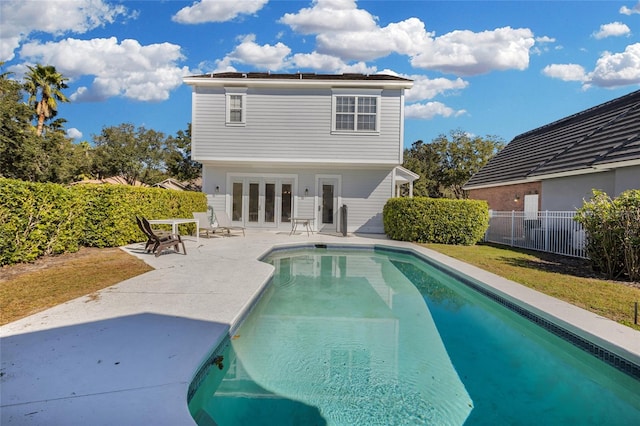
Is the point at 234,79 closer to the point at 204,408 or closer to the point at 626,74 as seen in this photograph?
the point at 204,408

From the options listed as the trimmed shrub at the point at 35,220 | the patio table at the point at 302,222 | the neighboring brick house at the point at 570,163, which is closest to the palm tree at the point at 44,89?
the patio table at the point at 302,222

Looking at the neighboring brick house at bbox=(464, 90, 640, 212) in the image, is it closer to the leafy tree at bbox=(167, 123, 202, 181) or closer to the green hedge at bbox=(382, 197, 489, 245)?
the green hedge at bbox=(382, 197, 489, 245)

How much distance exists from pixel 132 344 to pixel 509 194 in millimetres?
18694

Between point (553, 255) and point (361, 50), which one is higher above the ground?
point (361, 50)

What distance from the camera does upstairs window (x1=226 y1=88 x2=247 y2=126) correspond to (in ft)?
48.9

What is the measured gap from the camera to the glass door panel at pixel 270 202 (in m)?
16.1

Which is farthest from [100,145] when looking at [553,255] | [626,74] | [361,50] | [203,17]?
[626,74]

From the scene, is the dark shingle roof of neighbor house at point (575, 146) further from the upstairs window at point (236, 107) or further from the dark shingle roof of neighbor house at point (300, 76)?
the upstairs window at point (236, 107)

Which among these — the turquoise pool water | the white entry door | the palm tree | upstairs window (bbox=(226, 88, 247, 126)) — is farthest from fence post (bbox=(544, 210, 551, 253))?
the palm tree

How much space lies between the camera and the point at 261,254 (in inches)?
376

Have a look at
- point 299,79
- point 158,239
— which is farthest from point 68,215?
point 299,79

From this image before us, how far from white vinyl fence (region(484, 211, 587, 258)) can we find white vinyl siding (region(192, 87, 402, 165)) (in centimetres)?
611

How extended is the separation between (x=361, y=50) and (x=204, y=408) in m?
26.7

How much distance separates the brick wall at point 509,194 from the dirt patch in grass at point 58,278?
16178mm
